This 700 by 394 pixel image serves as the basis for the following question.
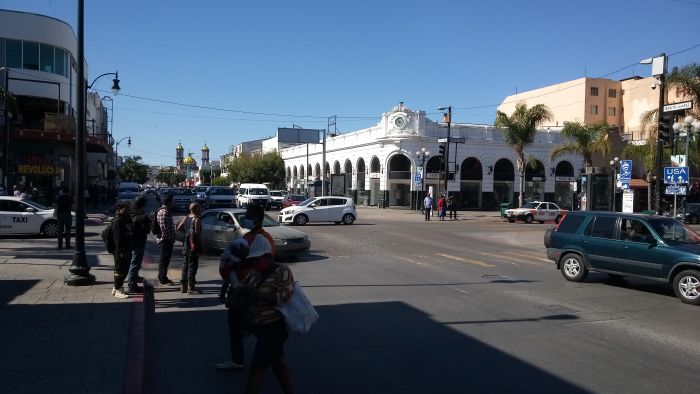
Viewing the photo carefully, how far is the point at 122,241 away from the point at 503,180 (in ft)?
170

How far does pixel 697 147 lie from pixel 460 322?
124 ft

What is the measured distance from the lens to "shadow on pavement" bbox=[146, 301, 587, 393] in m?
5.72

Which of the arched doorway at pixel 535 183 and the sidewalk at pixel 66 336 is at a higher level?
the arched doorway at pixel 535 183

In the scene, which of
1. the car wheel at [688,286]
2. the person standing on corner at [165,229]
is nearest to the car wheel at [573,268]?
the car wheel at [688,286]

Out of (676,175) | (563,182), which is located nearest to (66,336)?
(676,175)

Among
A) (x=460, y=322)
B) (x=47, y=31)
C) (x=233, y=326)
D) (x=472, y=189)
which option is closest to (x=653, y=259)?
(x=460, y=322)

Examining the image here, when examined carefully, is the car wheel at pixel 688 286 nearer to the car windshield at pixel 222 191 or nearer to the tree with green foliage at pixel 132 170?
the car windshield at pixel 222 191

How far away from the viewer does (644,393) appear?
5.56 m

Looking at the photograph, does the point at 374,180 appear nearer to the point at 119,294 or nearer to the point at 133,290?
the point at 133,290

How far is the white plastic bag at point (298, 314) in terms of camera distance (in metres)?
4.66

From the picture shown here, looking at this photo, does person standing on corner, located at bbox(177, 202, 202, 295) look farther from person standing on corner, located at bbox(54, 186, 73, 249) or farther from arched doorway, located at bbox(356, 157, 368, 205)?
arched doorway, located at bbox(356, 157, 368, 205)

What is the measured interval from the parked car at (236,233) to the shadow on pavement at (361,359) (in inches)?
255

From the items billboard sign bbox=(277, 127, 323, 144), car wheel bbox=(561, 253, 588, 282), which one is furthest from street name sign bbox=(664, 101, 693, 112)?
billboard sign bbox=(277, 127, 323, 144)

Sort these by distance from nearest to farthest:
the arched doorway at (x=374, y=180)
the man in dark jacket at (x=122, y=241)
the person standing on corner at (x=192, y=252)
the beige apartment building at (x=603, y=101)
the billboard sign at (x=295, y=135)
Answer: the man in dark jacket at (x=122, y=241), the person standing on corner at (x=192, y=252), the arched doorway at (x=374, y=180), the beige apartment building at (x=603, y=101), the billboard sign at (x=295, y=135)
